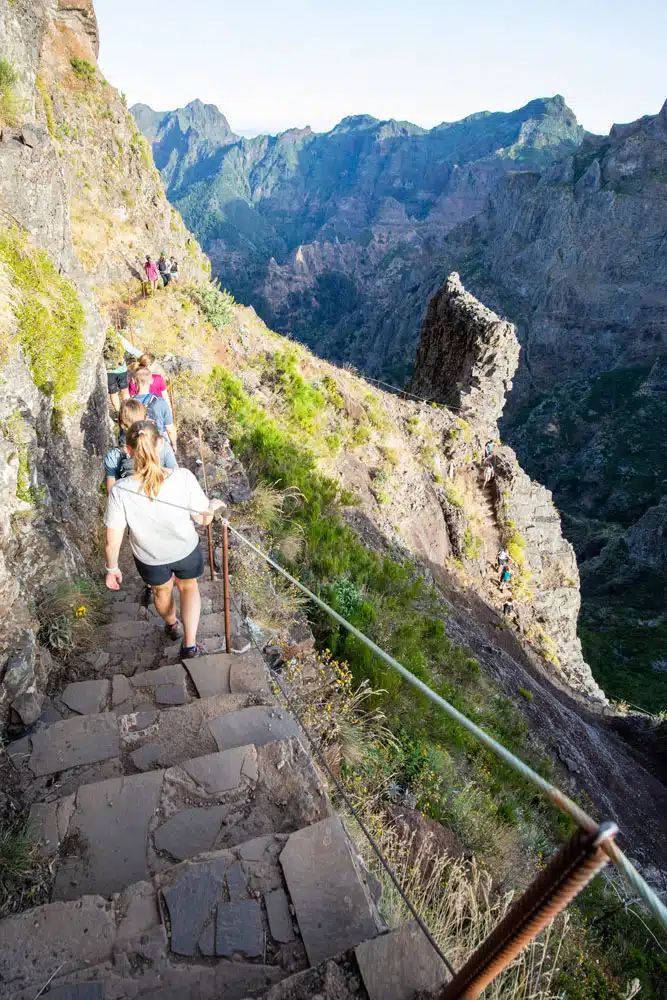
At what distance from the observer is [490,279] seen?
110 metres

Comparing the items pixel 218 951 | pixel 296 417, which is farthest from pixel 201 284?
pixel 218 951

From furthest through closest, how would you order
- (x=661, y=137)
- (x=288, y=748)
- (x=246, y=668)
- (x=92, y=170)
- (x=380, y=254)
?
(x=380, y=254) < (x=661, y=137) < (x=92, y=170) < (x=246, y=668) < (x=288, y=748)

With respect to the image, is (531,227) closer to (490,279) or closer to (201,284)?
(490,279)

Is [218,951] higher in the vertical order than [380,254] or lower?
lower

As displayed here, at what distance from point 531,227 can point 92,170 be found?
115298mm

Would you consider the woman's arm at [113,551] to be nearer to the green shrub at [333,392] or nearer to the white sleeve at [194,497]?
the white sleeve at [194,497]

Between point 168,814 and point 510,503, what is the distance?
51.8ft

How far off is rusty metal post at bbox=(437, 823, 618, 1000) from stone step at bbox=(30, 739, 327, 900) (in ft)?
5.05

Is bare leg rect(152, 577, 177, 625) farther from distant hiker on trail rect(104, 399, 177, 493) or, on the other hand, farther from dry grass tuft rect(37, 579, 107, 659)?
distant hiker on trail rect(104, 399, 177, 493)

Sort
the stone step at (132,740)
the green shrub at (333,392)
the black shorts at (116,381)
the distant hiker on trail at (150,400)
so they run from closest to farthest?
1. the stone step at (132,740)
2. the distant hiker on trail at (150,400)
3. the black shorts at (116,381)
4. the green shrub at (333,392)

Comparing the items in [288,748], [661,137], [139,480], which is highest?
[661,137]

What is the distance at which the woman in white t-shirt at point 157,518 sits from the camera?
3328 millimetres

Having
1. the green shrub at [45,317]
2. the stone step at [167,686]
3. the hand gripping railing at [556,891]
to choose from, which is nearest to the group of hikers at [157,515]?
the stone step at [167,686]

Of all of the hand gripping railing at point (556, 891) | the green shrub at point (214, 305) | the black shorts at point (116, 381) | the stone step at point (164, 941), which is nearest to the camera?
the hand gripping railing at point (556, 891)
